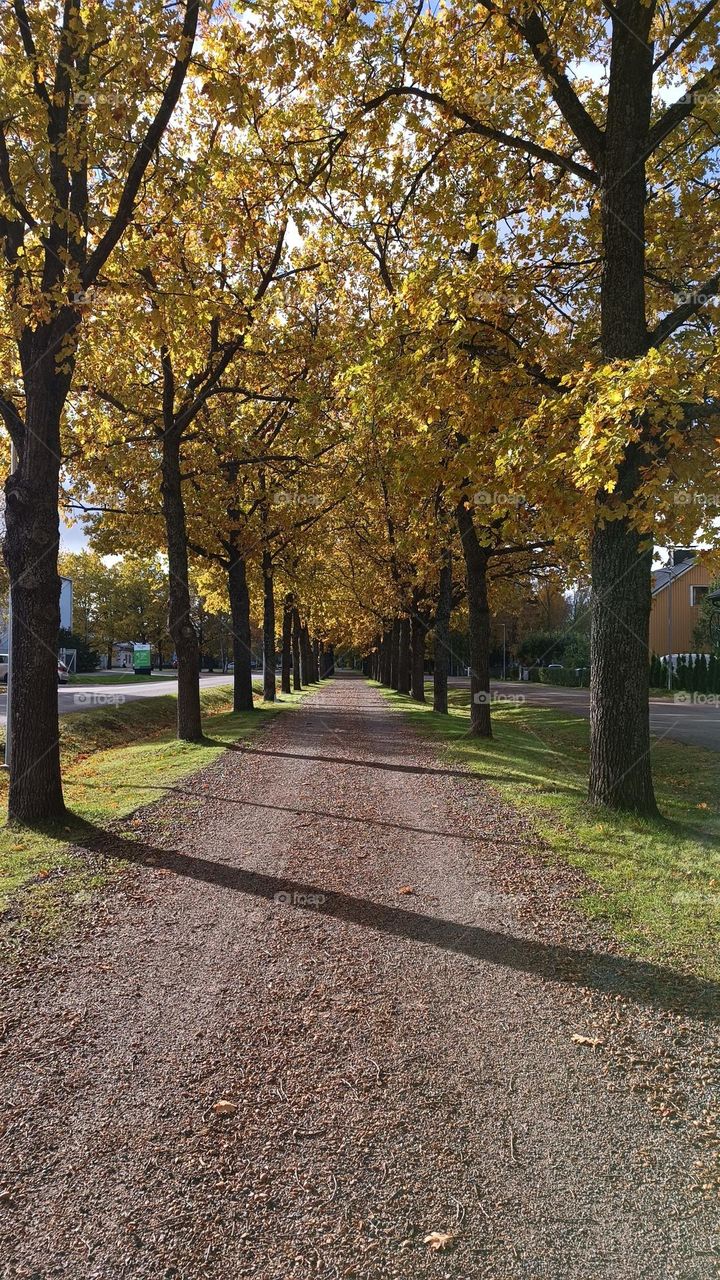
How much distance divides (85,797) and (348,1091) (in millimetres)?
6882

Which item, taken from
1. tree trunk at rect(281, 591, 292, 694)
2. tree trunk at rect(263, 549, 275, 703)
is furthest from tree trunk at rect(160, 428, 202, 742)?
tree trunk at rect(281, 591, 292, 694)

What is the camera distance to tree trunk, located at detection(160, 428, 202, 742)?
13469 millimetres

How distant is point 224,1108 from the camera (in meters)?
3.11

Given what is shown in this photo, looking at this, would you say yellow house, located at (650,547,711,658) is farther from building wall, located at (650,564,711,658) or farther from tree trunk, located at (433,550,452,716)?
tree trunk, located at (433,550,452,716)

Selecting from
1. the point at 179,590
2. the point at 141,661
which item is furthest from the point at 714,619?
the point at 141,661

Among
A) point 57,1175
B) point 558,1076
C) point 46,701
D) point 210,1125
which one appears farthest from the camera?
point 46,701

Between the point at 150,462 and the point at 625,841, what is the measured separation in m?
12.1

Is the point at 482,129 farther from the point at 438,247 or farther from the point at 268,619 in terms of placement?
the point at 268,619

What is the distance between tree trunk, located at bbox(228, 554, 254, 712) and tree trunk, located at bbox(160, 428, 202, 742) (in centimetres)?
613

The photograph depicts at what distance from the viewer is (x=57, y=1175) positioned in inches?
107

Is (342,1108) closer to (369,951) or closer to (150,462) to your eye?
(369,951)

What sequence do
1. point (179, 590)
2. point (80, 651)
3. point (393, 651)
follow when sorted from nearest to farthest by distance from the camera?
1. point (179, 590)
2. point (393, 651)
3. point (80, 651)

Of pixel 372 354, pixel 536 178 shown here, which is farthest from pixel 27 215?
pixel 536 178

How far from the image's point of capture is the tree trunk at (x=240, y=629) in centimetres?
2027
